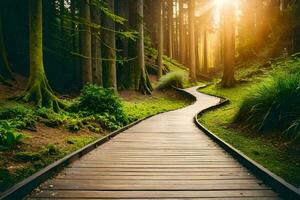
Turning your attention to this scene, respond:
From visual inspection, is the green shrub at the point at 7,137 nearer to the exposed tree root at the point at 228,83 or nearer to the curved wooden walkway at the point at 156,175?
the curved wooden walkway at the point at 156,175

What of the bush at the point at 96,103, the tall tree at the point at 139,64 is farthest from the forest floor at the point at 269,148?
the tall tree at the point at 139,64

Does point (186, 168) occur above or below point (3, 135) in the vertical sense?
below

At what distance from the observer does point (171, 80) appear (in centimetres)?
2939

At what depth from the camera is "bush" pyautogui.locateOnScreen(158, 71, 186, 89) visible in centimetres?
2853

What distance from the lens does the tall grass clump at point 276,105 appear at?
8.58 metres

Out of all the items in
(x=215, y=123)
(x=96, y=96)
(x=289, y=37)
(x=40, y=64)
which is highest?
Answer: (x=289, y=37)

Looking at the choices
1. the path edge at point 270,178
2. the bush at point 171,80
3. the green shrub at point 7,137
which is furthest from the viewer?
the bush at point 171,80

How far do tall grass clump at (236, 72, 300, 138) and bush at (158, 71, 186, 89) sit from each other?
59.6ft

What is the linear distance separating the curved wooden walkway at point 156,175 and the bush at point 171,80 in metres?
19.6

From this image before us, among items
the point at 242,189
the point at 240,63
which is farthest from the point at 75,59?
the point at 240,63

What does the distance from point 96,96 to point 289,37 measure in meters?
24.2

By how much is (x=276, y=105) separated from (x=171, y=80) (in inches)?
810

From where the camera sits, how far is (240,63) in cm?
4188

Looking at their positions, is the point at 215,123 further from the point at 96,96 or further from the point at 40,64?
the point at 40,64
